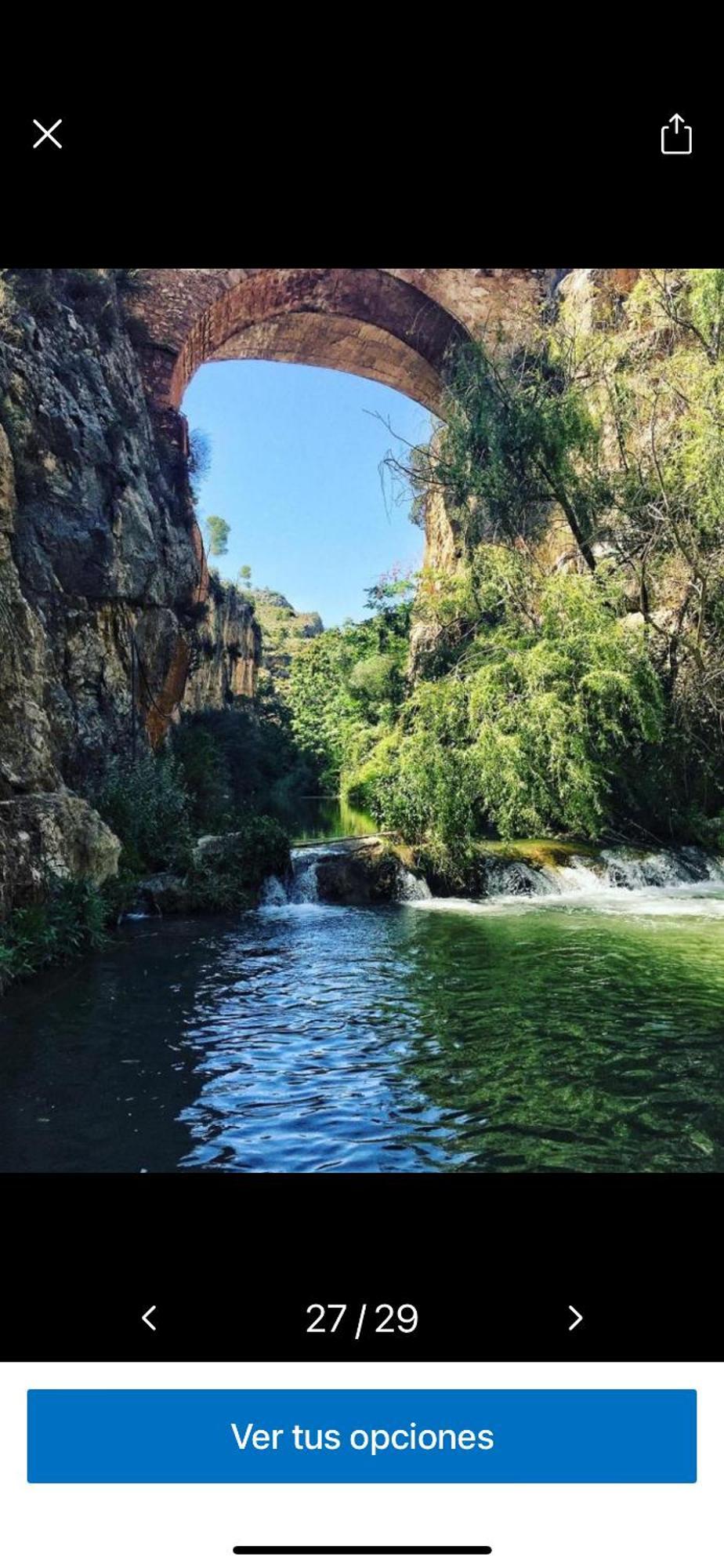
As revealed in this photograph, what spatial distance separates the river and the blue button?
2.26m

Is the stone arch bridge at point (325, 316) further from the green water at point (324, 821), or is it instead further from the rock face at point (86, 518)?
the green water at point (324, 821)

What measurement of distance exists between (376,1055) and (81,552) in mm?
9985

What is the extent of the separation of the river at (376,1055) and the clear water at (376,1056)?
0.05ft

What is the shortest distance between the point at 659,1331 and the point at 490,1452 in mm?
321

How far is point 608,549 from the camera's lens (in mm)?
14781

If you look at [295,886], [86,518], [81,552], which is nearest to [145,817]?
[295,886]

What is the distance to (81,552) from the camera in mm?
12500

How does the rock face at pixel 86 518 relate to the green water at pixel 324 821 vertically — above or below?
above

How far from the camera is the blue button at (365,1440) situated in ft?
3.49

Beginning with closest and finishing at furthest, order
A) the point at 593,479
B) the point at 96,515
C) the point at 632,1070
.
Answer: the point at 632,1070
the point at 96,515
the point at 593,479
